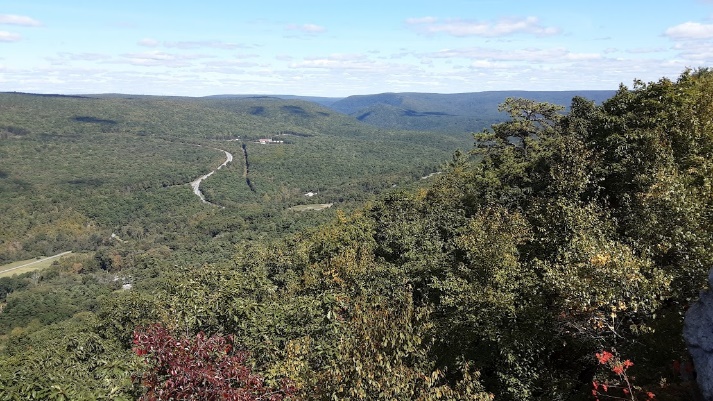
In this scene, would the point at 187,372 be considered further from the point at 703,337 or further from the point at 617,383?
the point at 703,337

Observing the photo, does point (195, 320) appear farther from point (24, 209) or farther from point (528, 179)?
point (24, 209)

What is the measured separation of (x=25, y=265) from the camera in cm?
15375

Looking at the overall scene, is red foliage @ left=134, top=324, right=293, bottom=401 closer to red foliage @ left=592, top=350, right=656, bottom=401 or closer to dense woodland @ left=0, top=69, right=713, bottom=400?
dense woodland @ left=0, top=69, right=713, bottom=400

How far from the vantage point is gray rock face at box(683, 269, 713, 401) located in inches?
472

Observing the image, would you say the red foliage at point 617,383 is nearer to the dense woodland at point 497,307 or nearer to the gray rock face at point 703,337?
the dense woodland at point 497,307

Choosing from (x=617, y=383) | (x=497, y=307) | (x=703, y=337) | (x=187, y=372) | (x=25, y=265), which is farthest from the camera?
(x=25, y=265)

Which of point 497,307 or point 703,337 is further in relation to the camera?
point 497,307

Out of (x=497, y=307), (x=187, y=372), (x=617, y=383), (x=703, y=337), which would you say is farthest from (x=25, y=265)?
(x=703, y=337)

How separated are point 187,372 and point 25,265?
609 ft

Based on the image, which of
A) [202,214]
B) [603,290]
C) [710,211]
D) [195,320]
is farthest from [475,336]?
[202,214]

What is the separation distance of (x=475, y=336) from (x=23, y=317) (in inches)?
4567

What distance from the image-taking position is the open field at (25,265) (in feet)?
479

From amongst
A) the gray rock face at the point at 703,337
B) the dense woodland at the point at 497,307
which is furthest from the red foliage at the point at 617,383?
the gray rock face at the point at 703,337

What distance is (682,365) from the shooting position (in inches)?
548
